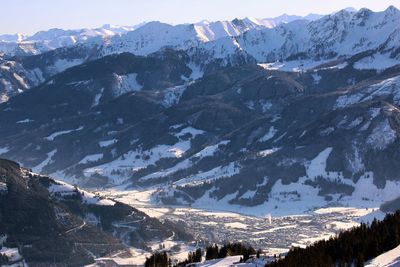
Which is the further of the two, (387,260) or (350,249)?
(350,249)

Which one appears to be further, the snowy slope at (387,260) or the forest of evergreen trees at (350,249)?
the forest of evergreen trees at (350,249)

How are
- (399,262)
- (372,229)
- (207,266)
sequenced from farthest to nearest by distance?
1. (207,266)
2. (372,229)
3. (399,262)

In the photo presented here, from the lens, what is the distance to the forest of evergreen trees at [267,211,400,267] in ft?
407

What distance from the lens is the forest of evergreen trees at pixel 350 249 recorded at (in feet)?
407

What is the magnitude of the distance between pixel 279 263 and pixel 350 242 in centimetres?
1095

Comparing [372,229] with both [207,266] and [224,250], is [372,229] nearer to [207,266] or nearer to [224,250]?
[207,266]

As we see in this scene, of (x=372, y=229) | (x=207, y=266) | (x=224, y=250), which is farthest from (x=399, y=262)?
(x=224, y=250)

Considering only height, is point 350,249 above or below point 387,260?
above

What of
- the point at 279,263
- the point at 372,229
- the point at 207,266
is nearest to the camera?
the point at 279,263

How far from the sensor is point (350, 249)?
12950 centimetres

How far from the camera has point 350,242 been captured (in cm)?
13450

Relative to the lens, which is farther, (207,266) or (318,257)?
(207,266)

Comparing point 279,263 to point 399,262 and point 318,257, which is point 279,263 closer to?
point 318,257

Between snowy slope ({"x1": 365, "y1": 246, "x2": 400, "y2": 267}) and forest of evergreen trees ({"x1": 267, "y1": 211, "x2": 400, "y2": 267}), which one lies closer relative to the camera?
snowy slope ({"x1": 365, "y1": 246, "x2": 400, "y2": 267})
